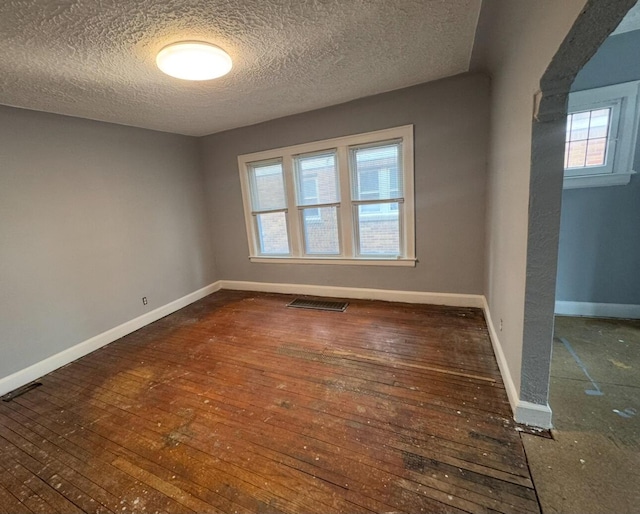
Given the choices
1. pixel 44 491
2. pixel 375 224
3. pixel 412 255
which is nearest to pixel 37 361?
pixel 44 491

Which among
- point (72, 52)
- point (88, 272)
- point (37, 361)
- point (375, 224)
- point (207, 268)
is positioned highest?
point (72, 52)

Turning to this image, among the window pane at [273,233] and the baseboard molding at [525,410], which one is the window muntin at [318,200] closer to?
the window pane at [273,233]

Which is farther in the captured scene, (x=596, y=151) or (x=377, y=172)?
(x=377, y=172)

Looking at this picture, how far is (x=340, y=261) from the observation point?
12.4 feet

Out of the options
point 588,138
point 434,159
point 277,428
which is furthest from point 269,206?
point 588,138

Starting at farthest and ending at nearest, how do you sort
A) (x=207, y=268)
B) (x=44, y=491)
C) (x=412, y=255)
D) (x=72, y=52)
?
(x=207, y=268), (x=412, y=255), (x=72, y=52), (x=44, y=491)

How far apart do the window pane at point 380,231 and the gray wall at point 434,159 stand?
0.78ft

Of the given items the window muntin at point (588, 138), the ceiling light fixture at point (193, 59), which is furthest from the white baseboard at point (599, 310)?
the ceiling light fixture at point (193, 59)

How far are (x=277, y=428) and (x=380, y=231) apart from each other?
250 centimetres

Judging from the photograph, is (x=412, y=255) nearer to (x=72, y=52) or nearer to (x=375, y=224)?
(x=375, y=224)

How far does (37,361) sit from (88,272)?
35.2 inches

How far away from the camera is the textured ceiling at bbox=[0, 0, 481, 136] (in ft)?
4.98

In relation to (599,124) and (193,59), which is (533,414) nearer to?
(599,124)

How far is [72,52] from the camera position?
1.77 m
